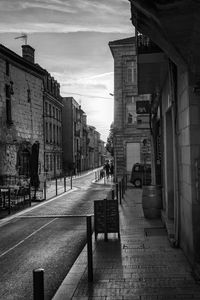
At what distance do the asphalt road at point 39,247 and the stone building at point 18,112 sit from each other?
295 inches

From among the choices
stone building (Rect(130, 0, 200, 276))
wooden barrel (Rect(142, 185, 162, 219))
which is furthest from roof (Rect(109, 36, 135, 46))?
stone building (Rect(130, 0, 200, 276))

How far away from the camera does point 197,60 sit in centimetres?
627

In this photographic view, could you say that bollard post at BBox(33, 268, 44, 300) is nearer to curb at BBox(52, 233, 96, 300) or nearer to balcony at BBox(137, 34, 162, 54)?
curb at BBox(52, 233, 96, 300)

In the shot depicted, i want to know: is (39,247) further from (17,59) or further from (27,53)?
(27,53)

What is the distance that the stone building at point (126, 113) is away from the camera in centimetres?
3844

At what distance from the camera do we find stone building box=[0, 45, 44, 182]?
2370 cm

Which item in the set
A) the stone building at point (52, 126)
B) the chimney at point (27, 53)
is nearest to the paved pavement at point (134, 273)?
the chimney at point (27, 53)

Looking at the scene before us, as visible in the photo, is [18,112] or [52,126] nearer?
[18,112]

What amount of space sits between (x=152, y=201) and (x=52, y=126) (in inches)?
1524

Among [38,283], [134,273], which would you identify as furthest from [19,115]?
[38,283]

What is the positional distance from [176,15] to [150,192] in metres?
7.22

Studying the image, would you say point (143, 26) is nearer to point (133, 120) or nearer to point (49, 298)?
point (49, 298)

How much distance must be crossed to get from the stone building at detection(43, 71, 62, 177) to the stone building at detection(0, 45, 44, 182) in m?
16.3

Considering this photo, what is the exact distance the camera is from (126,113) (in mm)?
39094
